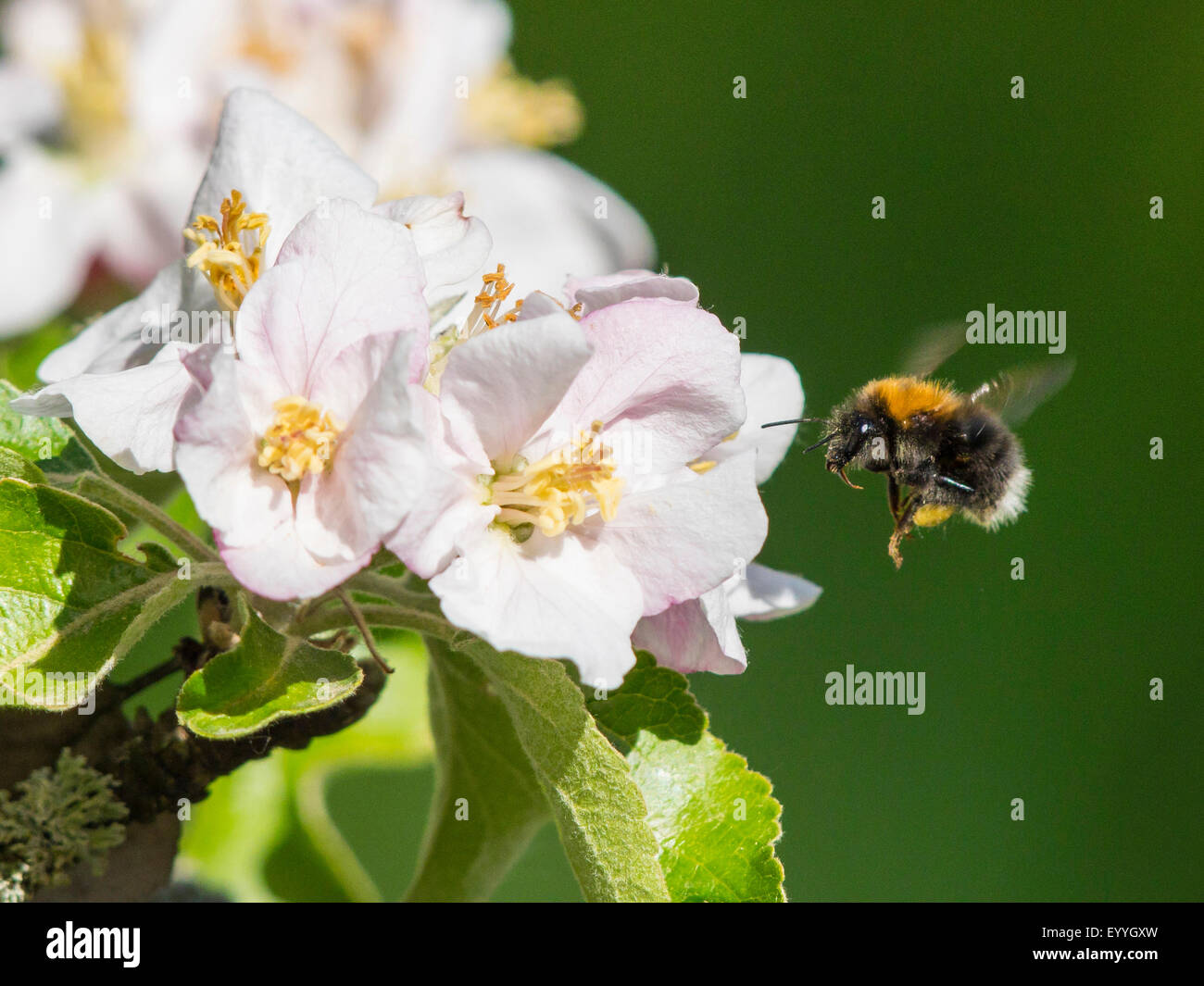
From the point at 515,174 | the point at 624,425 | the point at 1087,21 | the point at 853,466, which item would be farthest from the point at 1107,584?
the point at 624,425

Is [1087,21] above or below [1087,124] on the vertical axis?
above

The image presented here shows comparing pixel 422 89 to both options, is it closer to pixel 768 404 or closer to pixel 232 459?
pixel 768 404

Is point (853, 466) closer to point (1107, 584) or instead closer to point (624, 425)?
point (624, 425)

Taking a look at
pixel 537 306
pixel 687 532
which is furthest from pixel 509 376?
pixel 687 532

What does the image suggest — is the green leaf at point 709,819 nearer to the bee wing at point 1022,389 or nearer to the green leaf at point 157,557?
the green leaf at point 157,557

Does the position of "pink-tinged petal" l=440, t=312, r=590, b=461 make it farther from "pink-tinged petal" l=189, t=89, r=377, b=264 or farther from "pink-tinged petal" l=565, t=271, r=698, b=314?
"pink-tinged petal" l=189, t=89, r=377, b=264

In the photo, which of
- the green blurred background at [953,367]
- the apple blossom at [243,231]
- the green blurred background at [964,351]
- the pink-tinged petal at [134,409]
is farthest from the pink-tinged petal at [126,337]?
the green blurred background at [964,351]
